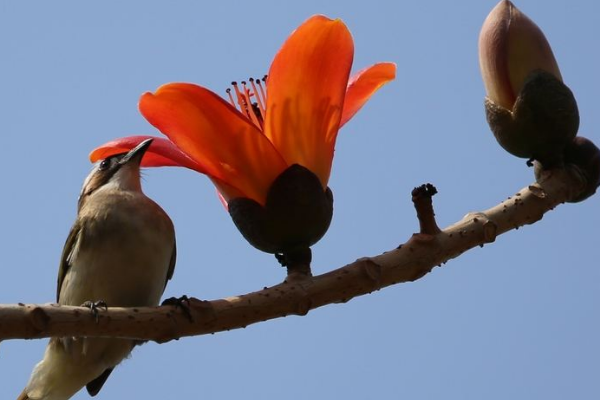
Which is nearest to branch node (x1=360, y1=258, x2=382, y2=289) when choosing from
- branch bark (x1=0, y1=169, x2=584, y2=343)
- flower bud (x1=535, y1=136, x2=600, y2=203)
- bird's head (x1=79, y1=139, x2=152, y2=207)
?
branch bark (x1=0, y1=169, x2=584, y2=343)

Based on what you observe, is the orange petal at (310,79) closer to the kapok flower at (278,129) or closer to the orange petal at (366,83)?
the kapok flower at (278,129)

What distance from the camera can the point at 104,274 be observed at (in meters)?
3.46

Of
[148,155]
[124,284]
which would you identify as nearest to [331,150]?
[148,155]

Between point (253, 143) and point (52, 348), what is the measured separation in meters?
2.25

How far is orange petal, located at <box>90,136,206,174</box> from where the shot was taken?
6.38 ft

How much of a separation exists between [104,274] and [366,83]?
171 cm

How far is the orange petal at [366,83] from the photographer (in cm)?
217

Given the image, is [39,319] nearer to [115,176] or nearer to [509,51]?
[509,51]

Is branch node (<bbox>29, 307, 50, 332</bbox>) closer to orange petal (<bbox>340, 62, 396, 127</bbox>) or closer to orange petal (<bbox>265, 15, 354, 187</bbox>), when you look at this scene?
orange petal (<bbox>265, 15, 354, 187</bbox>)

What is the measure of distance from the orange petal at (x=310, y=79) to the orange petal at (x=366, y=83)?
0.80 feet

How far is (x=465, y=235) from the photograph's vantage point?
6.12 ft

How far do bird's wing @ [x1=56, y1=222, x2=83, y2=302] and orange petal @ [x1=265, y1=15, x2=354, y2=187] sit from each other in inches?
80.3

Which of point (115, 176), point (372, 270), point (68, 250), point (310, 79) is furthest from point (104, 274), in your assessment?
point (372, 270)

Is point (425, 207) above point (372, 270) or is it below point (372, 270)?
above
